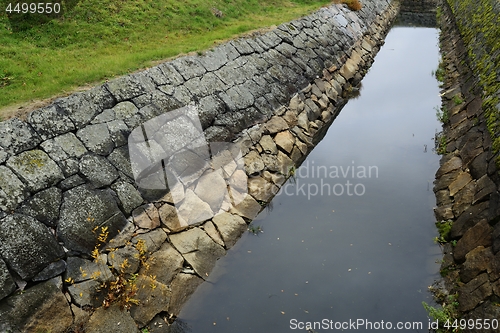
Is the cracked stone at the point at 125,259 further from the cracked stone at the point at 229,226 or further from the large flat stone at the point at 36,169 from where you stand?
the cracked stone at the point at 229,226

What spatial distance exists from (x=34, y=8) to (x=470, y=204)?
17.2 m

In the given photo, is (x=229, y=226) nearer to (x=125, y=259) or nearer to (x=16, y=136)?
(x=125, y=259)

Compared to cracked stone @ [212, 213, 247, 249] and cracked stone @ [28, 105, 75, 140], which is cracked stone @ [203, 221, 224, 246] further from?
cracked stone @ [28, 105, 75, 140]

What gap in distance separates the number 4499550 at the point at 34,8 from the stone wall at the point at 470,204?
52.5 feet

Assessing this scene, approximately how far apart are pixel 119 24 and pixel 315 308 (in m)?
13.8

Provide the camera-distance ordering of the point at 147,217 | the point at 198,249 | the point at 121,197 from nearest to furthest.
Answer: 1. the point at 121,197
2. the point at 147,217
3. the point at 198,249

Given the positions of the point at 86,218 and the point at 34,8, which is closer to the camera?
the point at 86,218

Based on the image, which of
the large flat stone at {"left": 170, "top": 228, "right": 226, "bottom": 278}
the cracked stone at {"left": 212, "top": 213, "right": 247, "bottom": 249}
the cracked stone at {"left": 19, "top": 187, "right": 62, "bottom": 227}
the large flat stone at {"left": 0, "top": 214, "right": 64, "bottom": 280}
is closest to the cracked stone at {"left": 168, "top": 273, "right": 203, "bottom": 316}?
the large flat stone at {"left": 170, "top": 228, "right": 226, "bottom": 278}

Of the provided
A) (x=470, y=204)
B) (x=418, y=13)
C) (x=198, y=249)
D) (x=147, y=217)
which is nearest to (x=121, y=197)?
(x=147, y=217)

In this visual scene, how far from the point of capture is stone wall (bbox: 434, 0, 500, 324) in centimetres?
864

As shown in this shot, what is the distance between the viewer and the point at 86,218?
9.56 m

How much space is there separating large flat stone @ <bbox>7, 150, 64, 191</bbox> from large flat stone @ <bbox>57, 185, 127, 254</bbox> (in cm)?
49

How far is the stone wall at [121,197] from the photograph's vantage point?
8.48 meters

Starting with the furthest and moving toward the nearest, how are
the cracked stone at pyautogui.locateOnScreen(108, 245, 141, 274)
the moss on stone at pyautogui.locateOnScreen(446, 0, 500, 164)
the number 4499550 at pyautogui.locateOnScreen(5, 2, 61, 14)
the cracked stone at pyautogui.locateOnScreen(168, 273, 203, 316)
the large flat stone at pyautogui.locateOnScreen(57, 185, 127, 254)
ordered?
the number 4499550 at pyautogui.locateOnScreen(5, 2, 61, 14) < the moss on stone at pyautogui.locateOnScreen(446, 0, 500, 164) < the cracked stone at pyautogui.locateOnScreen(168, 273, 203, 316) < the cracked stone at pyautogui.locateOnScreen(108, 245, 141, 274) < the large flat stone at pyautogui.locateOnScreen(57, 185, 127, 254)
